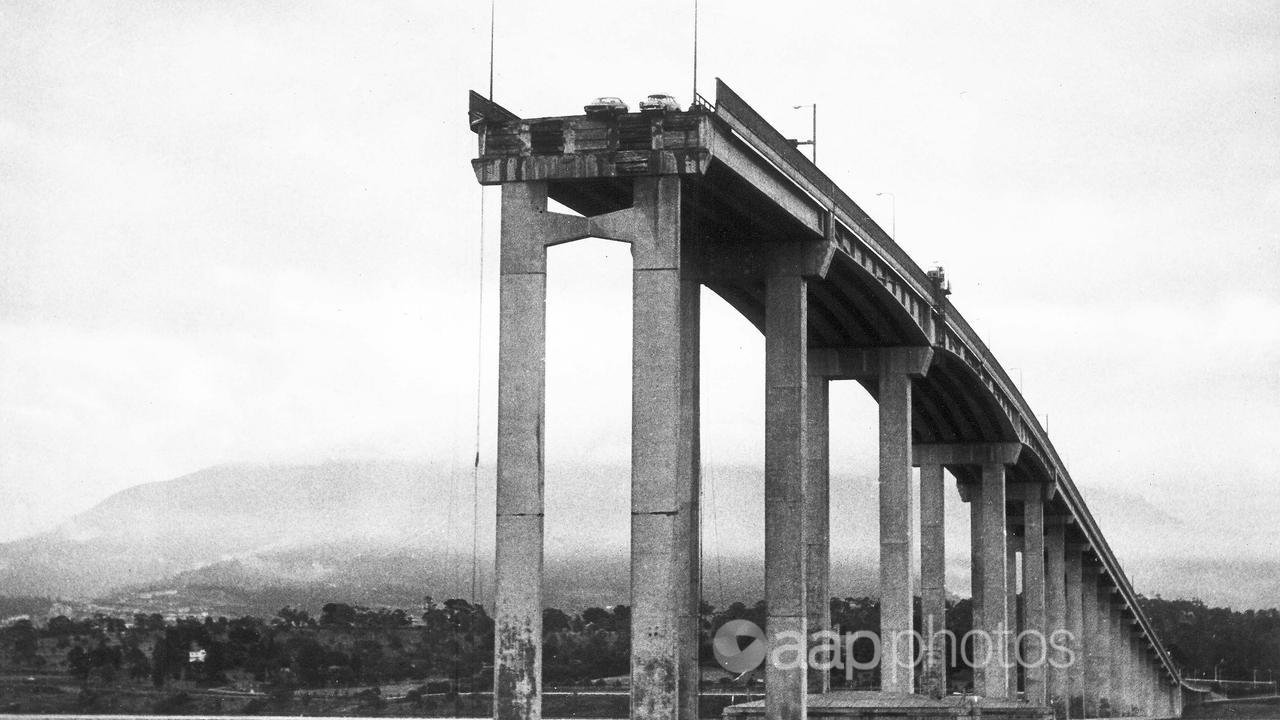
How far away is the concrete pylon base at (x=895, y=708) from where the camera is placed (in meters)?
64.9

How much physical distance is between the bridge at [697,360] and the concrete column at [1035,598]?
1821 centimetres

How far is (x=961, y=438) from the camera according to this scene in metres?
98.5

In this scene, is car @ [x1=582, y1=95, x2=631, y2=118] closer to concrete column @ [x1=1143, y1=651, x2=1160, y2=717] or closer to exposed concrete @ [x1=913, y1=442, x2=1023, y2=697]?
exposed concrete @ [x1=913, y1=442, x2=1023, y2=697]

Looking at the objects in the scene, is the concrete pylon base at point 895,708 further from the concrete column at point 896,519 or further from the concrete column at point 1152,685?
the concrete column at point 1152,685

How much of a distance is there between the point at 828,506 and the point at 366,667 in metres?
86.2

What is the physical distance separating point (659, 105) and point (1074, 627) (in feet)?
332

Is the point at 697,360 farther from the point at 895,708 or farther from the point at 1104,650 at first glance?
the point at 1104,650

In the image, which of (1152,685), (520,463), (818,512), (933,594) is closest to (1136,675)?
(1152,685)

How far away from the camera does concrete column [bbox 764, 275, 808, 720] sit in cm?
5700

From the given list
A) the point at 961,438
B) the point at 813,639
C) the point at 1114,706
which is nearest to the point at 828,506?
the point at 813,639

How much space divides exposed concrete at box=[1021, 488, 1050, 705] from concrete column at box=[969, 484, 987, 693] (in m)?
3.25

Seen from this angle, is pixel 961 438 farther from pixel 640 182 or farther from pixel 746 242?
pixel 640 182

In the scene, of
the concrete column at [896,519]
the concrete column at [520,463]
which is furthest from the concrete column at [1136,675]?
the concrete column at [520,463]

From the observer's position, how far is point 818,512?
2977 inches
